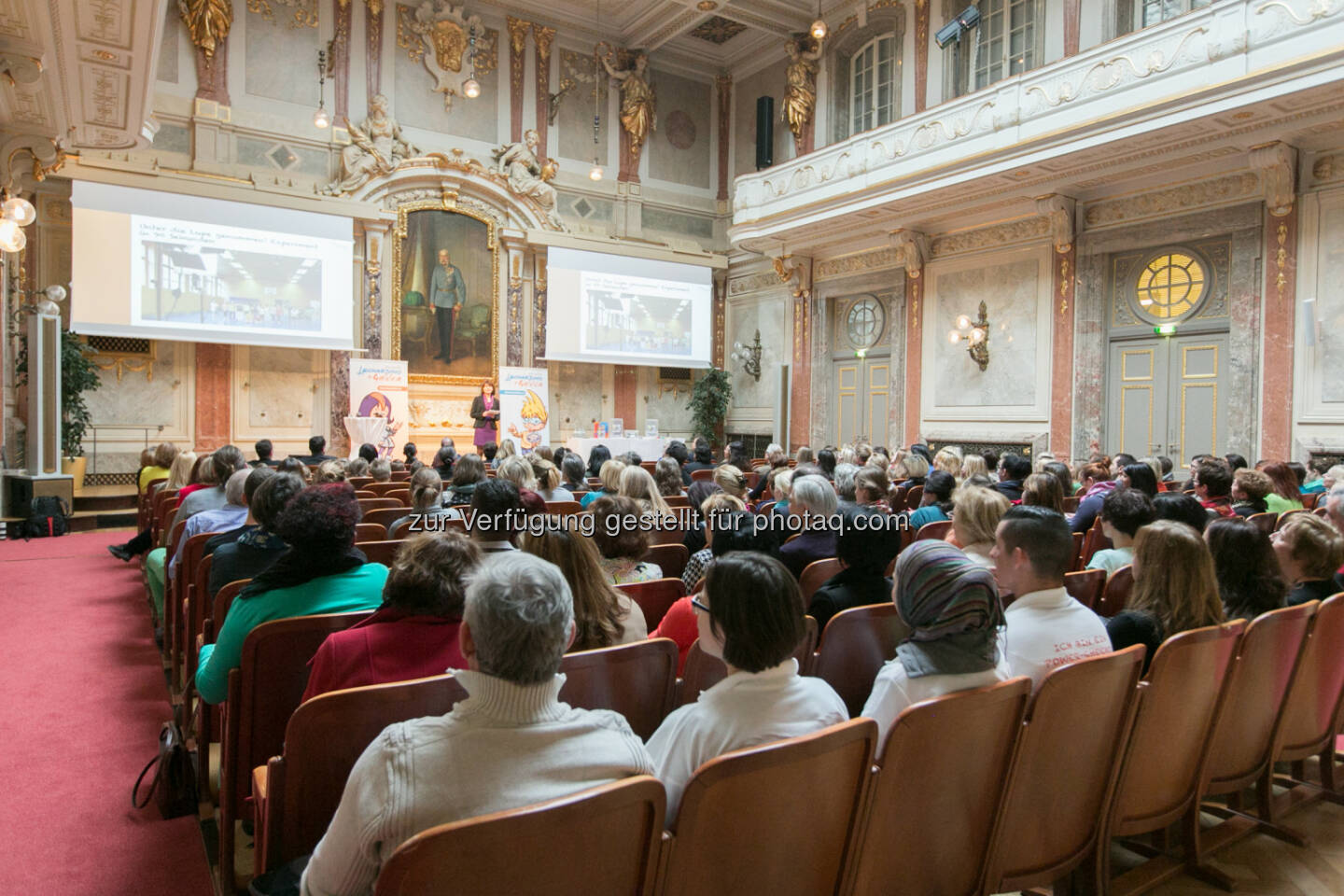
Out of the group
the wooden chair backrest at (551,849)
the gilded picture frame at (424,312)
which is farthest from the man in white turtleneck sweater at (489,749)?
the gilded picture frame at (424,312)

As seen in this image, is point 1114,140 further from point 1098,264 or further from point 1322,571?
point 1322,571

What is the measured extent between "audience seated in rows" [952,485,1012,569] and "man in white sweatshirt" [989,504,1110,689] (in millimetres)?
890

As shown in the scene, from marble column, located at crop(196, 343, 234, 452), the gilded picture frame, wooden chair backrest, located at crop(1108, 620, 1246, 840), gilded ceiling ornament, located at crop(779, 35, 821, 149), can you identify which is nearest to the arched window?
gilded ceiling ornament, located at crop(779, 35, 821, 149)

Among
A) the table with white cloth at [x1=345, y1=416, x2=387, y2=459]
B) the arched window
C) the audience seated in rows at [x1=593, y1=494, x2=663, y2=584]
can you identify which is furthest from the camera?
the arched window

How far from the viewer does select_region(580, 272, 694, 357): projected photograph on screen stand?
14.2m

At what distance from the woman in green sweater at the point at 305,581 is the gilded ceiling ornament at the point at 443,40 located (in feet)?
41.8

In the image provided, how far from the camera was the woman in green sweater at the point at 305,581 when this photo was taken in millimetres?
2287

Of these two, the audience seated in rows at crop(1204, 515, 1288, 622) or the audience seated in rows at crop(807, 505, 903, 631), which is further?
the audience seated in rows at crop(807, 505, 903, 631)

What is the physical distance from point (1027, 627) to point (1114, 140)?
840 cm

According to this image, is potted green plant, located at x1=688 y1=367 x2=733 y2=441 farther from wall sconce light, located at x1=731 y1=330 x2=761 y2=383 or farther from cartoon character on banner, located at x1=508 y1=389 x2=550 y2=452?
cartoon character on banner, located at x1=508 y1=389 x2=550 y2=452

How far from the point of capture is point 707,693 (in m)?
1.58

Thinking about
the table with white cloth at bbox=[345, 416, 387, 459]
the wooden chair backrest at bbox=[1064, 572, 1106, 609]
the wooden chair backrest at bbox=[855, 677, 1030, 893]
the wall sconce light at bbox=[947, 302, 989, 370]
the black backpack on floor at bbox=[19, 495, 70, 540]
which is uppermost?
the wall sconce light at bbox=[947, 302, 989, 370]

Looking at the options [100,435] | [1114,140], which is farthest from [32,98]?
[1114,140]

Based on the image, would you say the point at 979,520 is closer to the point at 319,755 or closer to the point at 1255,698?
the point at 1255,698
